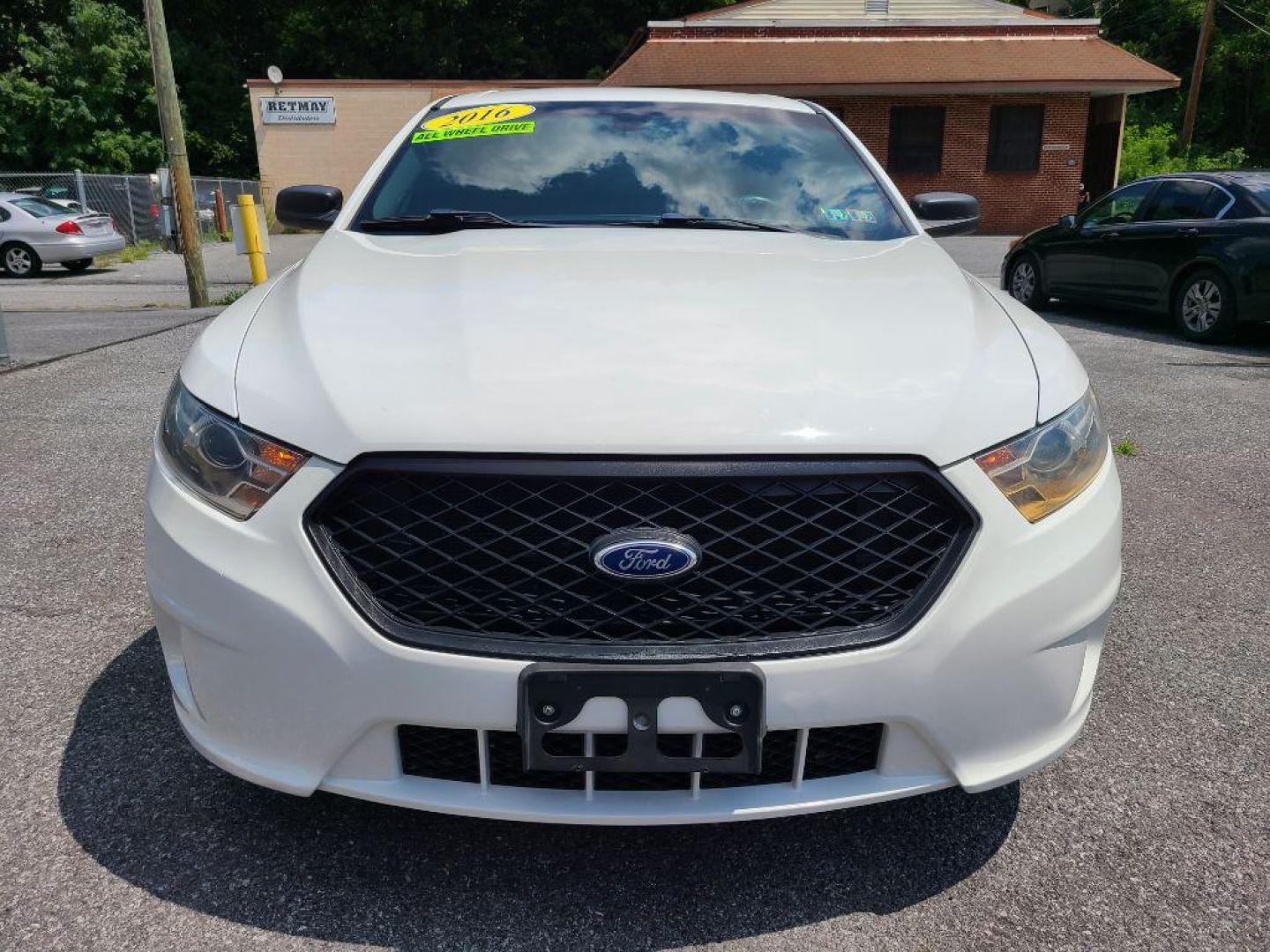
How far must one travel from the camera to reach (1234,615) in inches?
124

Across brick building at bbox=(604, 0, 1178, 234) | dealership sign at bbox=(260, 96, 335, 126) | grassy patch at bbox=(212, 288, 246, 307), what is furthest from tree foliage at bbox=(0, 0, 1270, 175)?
grassy patch at bbox=(212, 288, 246, 307)

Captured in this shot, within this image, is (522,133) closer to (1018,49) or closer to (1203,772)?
(1203,772)

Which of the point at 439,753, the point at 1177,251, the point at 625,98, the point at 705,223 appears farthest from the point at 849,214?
the point at 1177,251

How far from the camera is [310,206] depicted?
3.30 metres

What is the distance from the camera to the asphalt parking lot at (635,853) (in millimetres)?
1796

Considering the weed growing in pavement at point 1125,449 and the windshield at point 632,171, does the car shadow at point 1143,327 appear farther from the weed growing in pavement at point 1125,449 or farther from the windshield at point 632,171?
the windshield at point 632,171

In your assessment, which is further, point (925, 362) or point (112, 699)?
point (112, 699)

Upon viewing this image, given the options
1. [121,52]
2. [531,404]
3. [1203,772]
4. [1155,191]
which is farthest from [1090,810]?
[121,52]

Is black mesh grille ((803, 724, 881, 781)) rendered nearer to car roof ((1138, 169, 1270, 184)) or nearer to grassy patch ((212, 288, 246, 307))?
car roof ((1138, 169, 1270, 184))

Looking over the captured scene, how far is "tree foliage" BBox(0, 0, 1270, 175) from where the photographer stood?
95.3 feet

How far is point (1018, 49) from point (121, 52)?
82.6 ft

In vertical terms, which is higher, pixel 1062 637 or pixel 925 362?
pixel 925 362

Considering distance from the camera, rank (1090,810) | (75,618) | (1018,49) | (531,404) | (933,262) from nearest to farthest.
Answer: (531,404) < (1090,810) < (933,262) < (75,618) < (1018,49)

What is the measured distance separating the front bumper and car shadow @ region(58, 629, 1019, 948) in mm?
272
